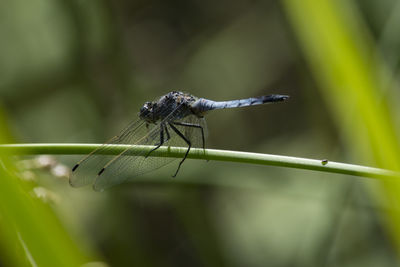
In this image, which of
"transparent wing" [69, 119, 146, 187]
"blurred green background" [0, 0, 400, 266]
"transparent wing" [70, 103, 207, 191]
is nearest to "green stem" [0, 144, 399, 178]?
"transparent wing" [70, 103, 207, 191]

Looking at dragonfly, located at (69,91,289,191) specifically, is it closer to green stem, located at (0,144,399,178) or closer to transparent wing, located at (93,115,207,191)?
transparent wing, located at (93,115,207,191)

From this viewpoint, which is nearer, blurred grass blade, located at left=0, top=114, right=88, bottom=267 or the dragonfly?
blurred grass blade, located at left=0, top=114, right=88, bottom=267

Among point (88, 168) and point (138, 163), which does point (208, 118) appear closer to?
point (138, 163)

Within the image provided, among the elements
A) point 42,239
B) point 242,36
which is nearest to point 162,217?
point 242,36

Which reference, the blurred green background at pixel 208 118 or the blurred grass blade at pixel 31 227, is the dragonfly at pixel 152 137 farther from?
the blurred grass blade at pixel 31 227

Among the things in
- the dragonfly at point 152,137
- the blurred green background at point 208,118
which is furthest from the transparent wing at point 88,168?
the blurred green background at point 208,118

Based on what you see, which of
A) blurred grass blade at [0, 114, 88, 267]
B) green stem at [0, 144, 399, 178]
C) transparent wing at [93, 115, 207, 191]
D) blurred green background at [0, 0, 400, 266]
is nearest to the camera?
blurred grass blade at [0, 114, 88, 267]
